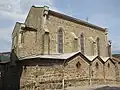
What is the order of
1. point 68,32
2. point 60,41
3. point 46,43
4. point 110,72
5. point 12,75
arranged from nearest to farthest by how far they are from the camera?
point 46,43 < point 12,75 < point 60,41 < point 110,72 < point 68,32

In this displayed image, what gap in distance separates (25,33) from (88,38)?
12169 millimetres

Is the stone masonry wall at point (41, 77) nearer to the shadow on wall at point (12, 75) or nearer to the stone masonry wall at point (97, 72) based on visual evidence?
the shadow on wall at point (12, 75)

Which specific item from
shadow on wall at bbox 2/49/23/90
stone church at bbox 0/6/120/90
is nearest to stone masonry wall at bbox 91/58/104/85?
stone church at bbox 0/6/120/90

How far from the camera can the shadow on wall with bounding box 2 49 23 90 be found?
74.6 ft

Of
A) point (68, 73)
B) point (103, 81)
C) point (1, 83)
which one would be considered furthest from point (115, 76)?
point (1, 83)

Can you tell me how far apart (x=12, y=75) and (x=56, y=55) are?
268 inches

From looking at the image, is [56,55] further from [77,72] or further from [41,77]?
[41,77]

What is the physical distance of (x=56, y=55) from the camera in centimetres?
2369

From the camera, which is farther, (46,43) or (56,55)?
(46,43)

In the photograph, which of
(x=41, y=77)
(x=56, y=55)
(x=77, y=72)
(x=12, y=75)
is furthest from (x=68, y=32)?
(x=41, y=77)

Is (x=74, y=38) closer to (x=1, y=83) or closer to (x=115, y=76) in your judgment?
(x=115, y=76)

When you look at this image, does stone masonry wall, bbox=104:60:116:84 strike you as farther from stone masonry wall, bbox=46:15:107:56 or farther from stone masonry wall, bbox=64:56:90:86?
stone masonry wall, bbox=64:56:90:86

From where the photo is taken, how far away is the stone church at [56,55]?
64.1 ft

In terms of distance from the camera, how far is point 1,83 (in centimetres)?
2658
